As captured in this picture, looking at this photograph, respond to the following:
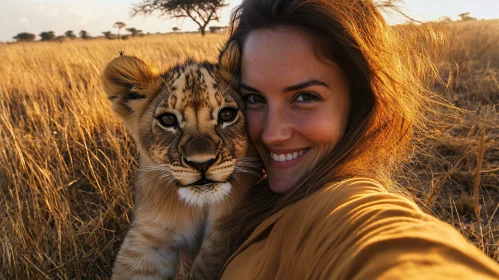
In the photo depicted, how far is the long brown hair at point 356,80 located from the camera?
5.49 ft

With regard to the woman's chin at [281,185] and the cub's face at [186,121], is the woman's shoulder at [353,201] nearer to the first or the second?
the woman's chin at [281,185]

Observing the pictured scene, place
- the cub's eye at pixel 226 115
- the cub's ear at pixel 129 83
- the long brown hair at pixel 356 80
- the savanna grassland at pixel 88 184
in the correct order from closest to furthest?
the long brown hair at pixel 356 80 < the cub's eye at pixel 226 115 < the cub's ear at pixel 129 83 < the savanna grassland at pixel 88 184

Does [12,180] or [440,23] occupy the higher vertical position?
[440,23]

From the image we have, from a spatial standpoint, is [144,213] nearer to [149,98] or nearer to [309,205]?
[149,98]

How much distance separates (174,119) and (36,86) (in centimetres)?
509

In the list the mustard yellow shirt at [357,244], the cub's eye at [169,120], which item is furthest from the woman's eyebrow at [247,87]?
the mustard yellow shirt at [357,244]

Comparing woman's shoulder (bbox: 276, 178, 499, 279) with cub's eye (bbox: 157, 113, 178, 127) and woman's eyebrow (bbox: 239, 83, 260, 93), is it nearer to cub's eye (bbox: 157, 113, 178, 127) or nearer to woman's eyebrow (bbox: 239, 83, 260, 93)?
woman's eyebrow (bbox: 239, 83, 260, 93)

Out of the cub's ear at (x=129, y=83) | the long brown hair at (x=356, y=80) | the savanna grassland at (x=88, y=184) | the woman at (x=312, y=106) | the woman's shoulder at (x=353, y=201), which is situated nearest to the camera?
the woman's shoulder at (x=353, y=201)

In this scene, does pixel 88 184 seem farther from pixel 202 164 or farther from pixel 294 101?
pixel 294 101

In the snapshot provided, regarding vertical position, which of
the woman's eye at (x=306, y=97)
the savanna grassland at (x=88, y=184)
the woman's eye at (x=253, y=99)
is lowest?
the savanna grassland at (x=88, y=184)

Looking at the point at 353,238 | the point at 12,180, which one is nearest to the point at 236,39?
the point at 353,238

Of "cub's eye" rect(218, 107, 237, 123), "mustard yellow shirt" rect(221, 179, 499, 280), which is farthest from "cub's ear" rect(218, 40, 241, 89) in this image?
"mustard yellow shirt" rect(221, 179, 499, 280)

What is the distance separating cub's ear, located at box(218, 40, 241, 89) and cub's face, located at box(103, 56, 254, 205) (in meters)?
0.04

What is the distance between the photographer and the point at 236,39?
2.04m
